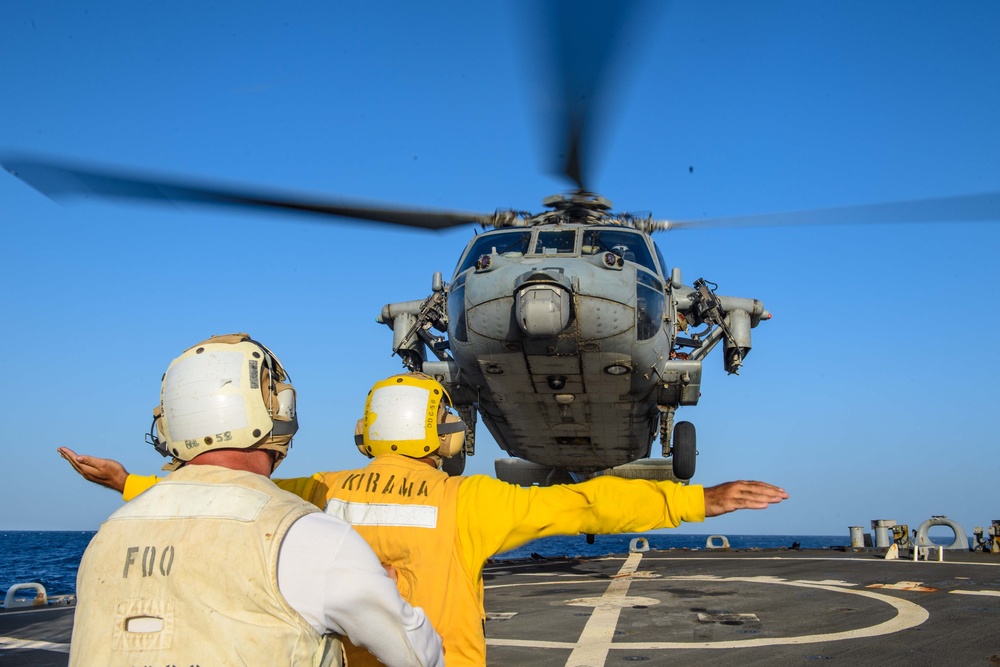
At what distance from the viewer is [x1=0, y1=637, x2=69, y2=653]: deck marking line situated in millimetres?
7828

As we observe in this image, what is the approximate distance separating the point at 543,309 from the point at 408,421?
6413 mm

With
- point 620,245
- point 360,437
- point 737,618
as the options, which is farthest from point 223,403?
point 620,245

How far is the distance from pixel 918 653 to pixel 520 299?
18.0 ft

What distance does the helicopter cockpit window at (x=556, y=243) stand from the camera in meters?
11.3

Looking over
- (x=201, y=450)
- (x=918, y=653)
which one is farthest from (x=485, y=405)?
(x=201, y=450)

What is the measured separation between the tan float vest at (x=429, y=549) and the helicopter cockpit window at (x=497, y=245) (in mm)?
8291

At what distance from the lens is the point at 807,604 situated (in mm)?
9492


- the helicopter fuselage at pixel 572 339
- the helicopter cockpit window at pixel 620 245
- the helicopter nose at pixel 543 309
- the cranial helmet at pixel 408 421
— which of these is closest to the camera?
the cranial helmet at pixel 408 421

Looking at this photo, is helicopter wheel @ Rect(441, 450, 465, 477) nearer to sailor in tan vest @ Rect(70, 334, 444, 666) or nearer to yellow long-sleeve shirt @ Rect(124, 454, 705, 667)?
yellow long-sleeve shirt @ Rect(124, 454, 705, 667)

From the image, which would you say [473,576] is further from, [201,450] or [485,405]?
[485,405]

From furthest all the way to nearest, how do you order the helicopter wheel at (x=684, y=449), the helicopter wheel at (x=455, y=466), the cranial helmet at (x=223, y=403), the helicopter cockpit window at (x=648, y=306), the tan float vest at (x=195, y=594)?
the helicopter wheel at (x=684, y=449)
the helicopter wheel at (x=455, y=466)
the helicopter cockpit window at (x=648, y=306)
the cranial helmet at (x=223, y=403)
the tan float vest at (x=195, y=594)

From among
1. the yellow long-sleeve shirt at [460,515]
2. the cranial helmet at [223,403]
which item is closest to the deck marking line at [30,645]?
the yellow long-sleeve shirt at [460,515]

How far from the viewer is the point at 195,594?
211 centimetres

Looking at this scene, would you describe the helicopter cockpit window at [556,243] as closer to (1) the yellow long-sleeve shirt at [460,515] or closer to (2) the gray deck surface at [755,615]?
(2) the gray deck surface at [755,615]
